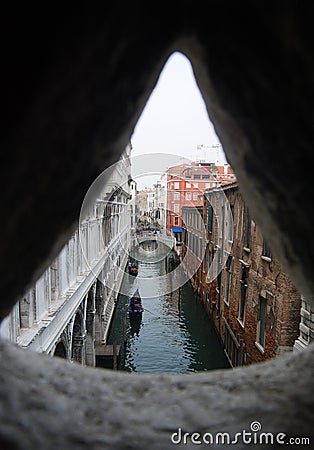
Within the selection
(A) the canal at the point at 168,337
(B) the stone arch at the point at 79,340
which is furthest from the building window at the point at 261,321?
(B) the stone arch at the point at 79,340

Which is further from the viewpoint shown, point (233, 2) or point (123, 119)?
point (123, 119)

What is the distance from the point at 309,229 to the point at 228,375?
0.72 m

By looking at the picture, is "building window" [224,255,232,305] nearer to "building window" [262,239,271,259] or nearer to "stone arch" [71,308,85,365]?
"building window" [262,239,271,259]

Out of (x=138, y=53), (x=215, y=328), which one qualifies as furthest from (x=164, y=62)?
(x=215, y=328)

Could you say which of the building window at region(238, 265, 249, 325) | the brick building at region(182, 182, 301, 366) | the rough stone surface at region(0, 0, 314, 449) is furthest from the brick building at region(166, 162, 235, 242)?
the rough stone surface at region(0, 0, 314, 449)

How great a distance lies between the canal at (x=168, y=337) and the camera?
1209cm

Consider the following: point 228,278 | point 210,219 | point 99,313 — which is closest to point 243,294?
point 228,278

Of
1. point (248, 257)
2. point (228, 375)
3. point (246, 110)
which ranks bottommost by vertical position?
point (248, 257)

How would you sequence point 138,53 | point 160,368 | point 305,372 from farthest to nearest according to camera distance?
point 160,368
point 305,372
point 138,53


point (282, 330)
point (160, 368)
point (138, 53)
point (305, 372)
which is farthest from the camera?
point (160, 368)

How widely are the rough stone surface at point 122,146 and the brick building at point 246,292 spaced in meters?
6.33

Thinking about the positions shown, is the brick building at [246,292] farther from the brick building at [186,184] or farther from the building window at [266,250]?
the brick building at [186,184]

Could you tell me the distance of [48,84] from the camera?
2.72 feet

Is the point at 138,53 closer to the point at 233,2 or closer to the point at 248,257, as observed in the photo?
the point at 233,2
